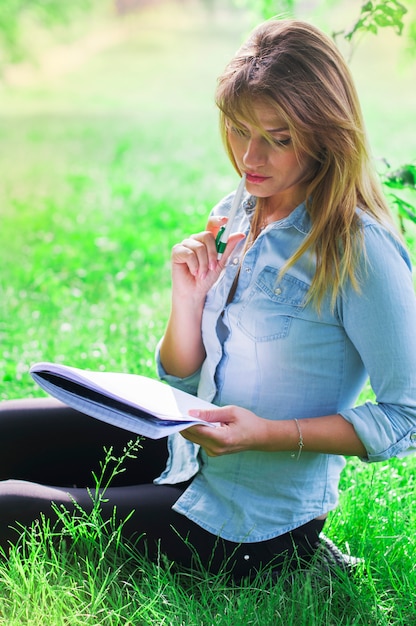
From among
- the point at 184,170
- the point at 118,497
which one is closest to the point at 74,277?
the point at 118,497

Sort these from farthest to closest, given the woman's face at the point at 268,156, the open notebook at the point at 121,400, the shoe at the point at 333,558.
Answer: the shoe at the point at 333,558 → the woman's face at the point at 268,156 → the open notebook at the point at 121,400

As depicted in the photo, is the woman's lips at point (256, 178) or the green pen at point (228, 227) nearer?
the woman's lips at point (256, 178)

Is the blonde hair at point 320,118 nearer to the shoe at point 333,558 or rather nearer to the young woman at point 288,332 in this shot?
the young woman at point 288,332

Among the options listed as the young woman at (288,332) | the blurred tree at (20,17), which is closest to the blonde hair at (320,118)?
the young woman at (288,332)

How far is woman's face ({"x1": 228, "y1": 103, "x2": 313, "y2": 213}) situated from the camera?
1.67 m

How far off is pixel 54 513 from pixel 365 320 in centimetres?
74

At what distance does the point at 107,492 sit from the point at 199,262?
535mm

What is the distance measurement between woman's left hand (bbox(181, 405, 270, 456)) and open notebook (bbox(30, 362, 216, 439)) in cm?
3

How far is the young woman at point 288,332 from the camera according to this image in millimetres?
1624

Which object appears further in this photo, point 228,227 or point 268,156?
point 228,227

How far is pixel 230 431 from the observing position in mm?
1624

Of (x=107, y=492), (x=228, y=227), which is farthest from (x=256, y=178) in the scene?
(x=107, y=492)

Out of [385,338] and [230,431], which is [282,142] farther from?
[230,431]

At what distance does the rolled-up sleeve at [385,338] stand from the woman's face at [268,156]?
20 cm
